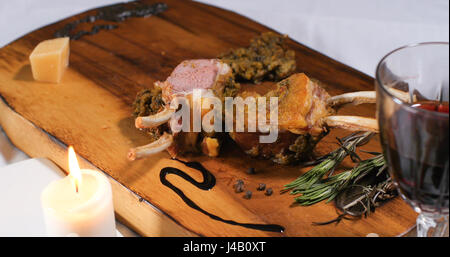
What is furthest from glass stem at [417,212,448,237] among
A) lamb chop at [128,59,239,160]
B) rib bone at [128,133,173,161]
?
rib bone at [128,133,173,161]

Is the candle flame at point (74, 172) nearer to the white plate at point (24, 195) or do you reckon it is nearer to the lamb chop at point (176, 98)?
the lamb chop at point (176, 98)

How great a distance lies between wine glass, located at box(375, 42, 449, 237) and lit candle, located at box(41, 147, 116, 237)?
100 centimetres

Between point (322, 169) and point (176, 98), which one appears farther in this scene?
point (176, 98)

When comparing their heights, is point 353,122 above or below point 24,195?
above

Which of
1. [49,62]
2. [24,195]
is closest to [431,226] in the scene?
[24,195]

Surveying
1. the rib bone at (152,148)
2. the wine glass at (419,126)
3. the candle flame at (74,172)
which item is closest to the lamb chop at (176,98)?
the rib bone at (152,148)

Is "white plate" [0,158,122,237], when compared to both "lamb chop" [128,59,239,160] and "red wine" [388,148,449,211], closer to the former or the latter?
"lamb chop" [128,59,239,160]

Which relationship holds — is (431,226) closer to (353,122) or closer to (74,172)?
(353,122)

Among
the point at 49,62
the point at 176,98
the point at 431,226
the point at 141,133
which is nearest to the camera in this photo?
the point at 431,226

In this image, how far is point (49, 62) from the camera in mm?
3092

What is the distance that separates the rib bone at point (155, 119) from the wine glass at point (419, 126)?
944mm

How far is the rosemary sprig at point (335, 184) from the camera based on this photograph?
2387mm

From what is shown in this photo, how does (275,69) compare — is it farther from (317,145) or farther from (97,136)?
(97,136)

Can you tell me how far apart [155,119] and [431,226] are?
1.12 metres
